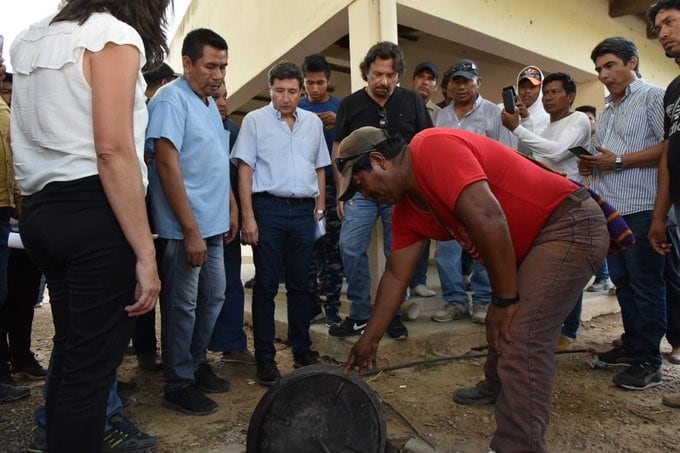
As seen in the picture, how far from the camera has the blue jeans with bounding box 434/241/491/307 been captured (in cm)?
399

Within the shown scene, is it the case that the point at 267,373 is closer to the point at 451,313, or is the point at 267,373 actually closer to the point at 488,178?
the point at 451,313

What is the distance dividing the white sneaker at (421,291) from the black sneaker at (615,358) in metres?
1.46

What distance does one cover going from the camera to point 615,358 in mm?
3521

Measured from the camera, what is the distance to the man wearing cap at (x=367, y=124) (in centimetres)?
366

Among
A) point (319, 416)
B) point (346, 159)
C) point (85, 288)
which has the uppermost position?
point (346, 159)

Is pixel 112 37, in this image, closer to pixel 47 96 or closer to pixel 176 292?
pixel 47 96

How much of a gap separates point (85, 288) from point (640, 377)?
10.4 feet

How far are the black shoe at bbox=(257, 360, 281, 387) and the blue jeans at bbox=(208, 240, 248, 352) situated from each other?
517mm

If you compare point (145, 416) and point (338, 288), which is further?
point (338, 288)

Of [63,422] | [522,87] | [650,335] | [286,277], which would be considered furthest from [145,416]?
[522,87]

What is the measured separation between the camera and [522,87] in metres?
4.70

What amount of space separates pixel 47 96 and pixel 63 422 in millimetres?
1010

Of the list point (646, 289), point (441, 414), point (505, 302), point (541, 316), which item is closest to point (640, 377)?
point (646, 289)

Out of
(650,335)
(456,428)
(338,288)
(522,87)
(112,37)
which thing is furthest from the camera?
(522,87)
